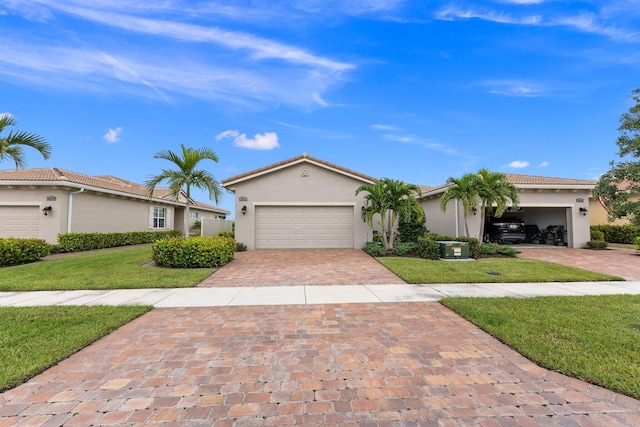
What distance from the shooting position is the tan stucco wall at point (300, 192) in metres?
14.3

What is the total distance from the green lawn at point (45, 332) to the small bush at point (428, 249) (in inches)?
380

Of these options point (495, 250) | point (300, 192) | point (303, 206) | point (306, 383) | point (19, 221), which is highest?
point (300, 192)

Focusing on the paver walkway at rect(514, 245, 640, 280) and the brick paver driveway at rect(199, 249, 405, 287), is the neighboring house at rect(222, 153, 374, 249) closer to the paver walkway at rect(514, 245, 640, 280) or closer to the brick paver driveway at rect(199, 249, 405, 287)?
the brick paver driveway at rect(199, 249, 405, 287)

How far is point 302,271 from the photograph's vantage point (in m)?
8.68

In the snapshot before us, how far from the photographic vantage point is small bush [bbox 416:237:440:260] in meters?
10.9

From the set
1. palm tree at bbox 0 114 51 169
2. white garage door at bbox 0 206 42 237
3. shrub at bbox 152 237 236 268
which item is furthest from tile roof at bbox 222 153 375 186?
white garage door at bbox 0 206 42 237

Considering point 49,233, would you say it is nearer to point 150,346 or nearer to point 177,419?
point 150,346

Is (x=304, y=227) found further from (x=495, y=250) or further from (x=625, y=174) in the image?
(x=625, y=174)

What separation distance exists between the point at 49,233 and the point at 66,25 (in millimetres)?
9830

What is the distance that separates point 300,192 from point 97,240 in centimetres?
1118

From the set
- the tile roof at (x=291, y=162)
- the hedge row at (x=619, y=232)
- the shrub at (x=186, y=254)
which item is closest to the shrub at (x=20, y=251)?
the shrub at (x=186, y=254)

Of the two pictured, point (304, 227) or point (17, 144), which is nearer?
point (17, 144)

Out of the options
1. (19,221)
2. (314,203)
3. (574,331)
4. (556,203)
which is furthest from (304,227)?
(19,221)

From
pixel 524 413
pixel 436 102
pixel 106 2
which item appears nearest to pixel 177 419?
pixel 524 413
